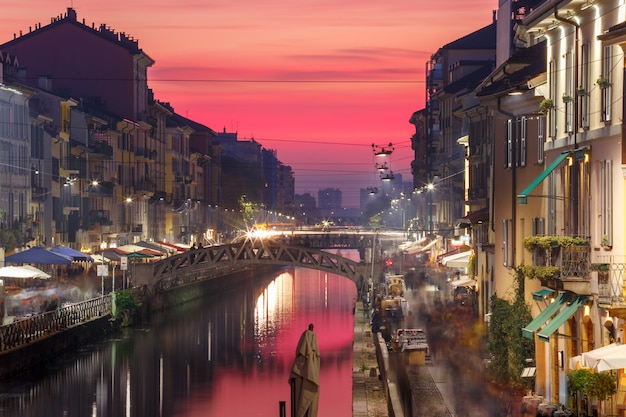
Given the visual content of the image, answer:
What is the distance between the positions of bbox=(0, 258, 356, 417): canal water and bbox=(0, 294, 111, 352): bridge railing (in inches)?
50.3

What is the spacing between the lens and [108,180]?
105 m

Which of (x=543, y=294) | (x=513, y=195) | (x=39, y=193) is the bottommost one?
(x=543, y=294)

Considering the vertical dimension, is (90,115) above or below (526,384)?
above

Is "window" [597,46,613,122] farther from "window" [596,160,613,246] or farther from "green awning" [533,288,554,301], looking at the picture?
"green awning" [533,288,554,301]

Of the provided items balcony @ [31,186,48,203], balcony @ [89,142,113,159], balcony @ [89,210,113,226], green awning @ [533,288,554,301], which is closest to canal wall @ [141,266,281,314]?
balcony @ [89,210,113,226]

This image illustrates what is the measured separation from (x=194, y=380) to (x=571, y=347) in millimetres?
32159

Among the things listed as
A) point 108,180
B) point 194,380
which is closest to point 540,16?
point 194,380

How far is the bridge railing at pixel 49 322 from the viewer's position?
49750mm

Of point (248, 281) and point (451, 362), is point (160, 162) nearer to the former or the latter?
point (248, 281)

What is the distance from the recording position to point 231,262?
318 feet

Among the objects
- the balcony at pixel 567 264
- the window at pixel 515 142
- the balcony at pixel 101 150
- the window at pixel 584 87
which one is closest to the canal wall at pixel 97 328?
Result: the balcony at pixel 101 150

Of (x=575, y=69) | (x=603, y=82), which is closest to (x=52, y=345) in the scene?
(x=575, y=69)

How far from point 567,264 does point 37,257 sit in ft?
134

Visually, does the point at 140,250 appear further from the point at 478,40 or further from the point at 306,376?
the point at 306,376
